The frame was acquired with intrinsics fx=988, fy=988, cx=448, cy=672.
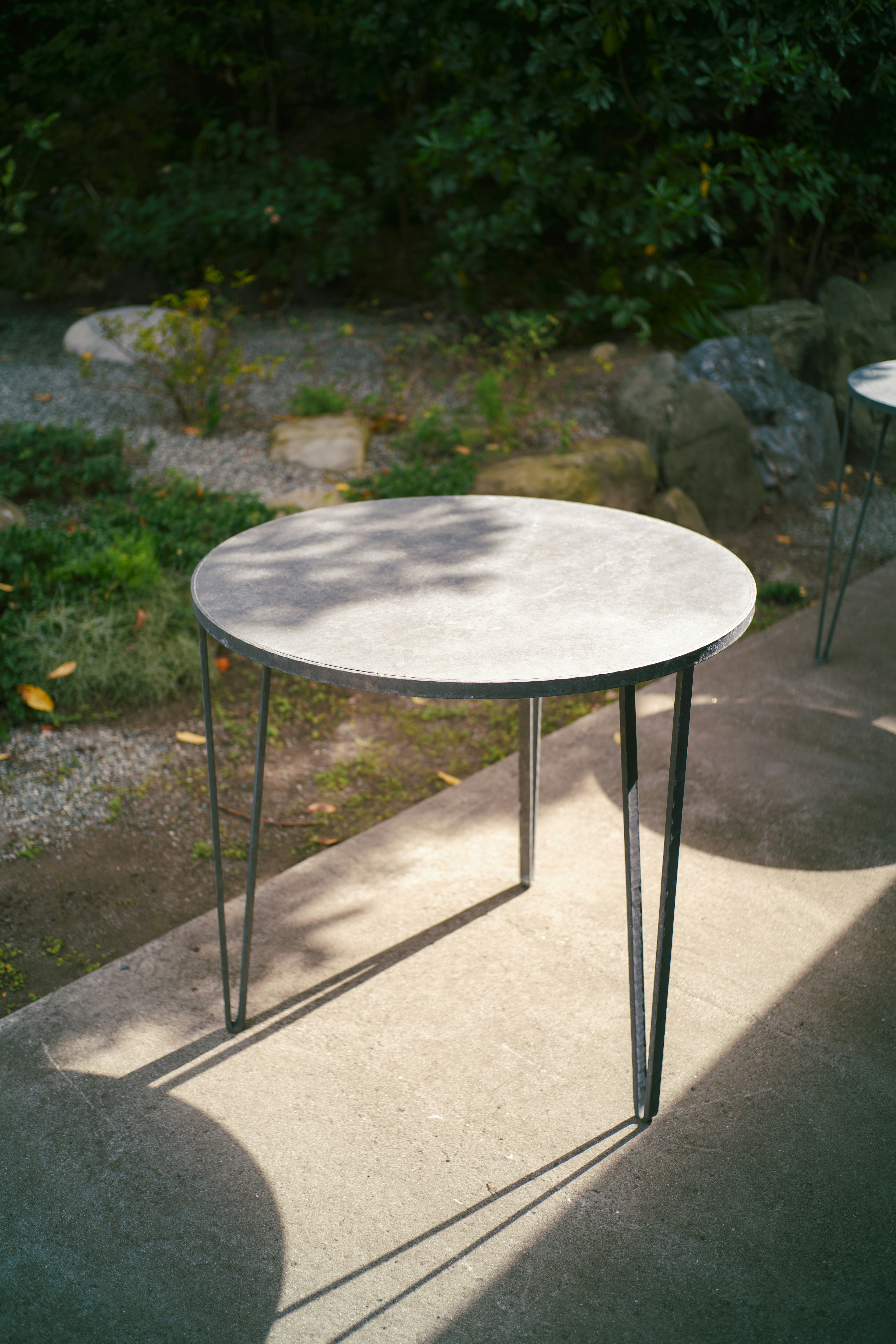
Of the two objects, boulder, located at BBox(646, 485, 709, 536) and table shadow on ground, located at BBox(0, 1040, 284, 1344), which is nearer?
table shadow on ground, located at BBox(0, 1040, 284, 1344)

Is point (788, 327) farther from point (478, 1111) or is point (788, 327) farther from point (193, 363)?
point (478, 1111)

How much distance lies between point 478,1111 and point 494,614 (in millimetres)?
915

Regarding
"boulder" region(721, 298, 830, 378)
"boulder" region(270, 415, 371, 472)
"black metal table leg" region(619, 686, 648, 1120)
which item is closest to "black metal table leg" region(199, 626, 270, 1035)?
"black metal table leg" region(619, 686, 648, 1120)

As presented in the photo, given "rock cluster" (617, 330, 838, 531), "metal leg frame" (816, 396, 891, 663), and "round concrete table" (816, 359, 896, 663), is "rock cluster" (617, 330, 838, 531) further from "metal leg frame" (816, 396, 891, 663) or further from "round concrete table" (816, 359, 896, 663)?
"round concrete table" (816, 359, 896, 663)

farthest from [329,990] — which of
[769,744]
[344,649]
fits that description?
[769,744]

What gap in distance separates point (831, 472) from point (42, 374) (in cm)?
437

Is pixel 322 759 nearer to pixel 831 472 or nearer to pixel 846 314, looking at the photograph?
pixel 831 472

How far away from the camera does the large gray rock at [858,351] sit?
5844 millimetres

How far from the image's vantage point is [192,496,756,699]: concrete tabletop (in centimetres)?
141

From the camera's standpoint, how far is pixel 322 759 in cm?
309

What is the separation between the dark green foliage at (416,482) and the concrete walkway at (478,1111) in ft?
5.94

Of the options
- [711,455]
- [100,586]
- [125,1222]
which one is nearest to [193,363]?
[100,586]

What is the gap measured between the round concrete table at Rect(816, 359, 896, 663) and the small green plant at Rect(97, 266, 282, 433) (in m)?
2.77

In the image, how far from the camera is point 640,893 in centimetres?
169
